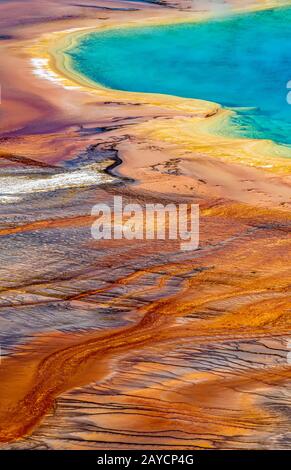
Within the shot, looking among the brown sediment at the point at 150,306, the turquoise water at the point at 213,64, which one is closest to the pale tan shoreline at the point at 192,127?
the brown sediment at the point at 150,306

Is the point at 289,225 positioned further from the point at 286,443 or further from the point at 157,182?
the point at 286,443

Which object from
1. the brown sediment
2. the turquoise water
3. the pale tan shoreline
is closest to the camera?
the brown sediment

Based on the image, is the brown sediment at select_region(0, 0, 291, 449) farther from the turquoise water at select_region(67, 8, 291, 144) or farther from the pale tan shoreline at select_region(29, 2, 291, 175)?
the turquoise water at select_region(67, 8, 291, 144)

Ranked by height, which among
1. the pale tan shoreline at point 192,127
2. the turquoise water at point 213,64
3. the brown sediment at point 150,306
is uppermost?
the turquoise water at point 213,64

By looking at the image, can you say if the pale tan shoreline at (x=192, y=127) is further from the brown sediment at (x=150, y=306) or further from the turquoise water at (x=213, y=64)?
the turquoise water at (x=213, y=64)

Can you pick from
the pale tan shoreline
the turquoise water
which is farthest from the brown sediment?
the turquoise water

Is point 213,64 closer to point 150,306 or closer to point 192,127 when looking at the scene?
point 192,127

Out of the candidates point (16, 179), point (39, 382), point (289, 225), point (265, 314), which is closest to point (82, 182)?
point (16, 179)
